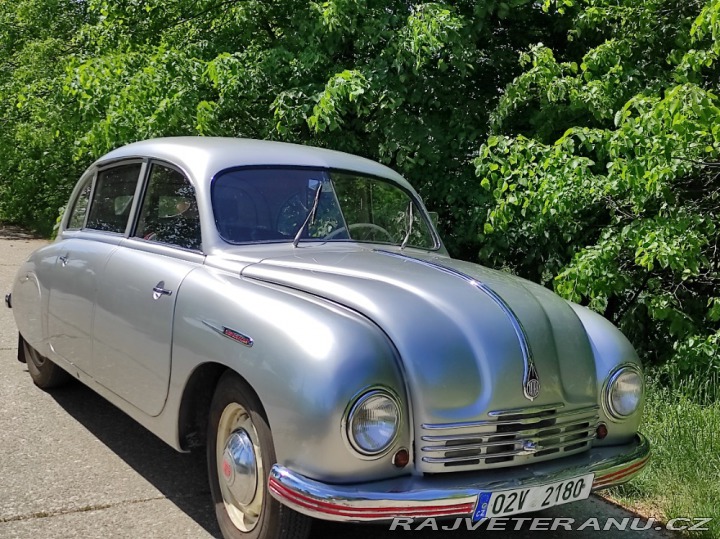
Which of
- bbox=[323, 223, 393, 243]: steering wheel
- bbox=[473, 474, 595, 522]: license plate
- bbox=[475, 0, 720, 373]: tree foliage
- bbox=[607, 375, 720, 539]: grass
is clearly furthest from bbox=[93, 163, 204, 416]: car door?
bbox=[475, 0, 720, 373]: tree foliage

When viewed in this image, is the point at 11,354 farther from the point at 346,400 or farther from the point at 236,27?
the point at 346,400

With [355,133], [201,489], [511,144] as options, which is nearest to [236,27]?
[355,133]

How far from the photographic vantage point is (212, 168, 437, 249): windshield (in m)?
4.02

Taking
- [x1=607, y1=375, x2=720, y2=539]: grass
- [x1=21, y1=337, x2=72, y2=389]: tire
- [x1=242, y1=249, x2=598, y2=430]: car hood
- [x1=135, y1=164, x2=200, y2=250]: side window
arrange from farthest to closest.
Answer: [x1=21, y1=337, x2=72, y2=389]: tire → [x1=135, y1=164, x2=200, y2=250]: side window → [x1=607, y1=375, x2=720, y2=539]: grass → [x1=242, y1=249, x2=598, y2=430]: car hood

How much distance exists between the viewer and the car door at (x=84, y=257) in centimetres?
454

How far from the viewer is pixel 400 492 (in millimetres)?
2809

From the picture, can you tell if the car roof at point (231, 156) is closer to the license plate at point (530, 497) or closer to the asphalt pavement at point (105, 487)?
the asphalt pavement at point (105, 487)

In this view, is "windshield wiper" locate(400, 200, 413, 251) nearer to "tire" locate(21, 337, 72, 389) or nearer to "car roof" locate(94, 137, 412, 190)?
"car roof" locate(94, 137, 412, 190)

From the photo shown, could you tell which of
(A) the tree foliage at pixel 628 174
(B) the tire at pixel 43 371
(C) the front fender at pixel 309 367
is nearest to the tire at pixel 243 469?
(C) the front fender at pixel 309 367

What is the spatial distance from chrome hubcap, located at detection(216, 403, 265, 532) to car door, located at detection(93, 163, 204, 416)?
472mm

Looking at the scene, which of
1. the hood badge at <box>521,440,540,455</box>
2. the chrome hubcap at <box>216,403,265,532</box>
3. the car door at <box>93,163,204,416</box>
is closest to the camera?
the hood badge at <box>521,440,540,455</box>

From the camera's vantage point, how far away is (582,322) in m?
3.74

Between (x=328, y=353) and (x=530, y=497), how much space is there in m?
0.94

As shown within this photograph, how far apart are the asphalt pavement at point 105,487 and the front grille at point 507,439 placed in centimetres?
73
